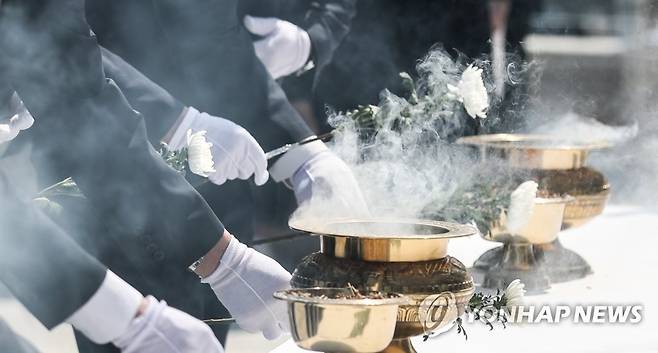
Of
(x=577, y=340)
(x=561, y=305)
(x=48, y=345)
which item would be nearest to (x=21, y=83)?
(x=577, y=340)

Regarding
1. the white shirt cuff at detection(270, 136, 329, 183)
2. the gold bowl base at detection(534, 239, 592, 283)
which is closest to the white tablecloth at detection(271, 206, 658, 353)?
the gold bowl base at detection(534, 239, 592, 283)

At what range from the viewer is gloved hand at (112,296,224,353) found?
5.39 feet

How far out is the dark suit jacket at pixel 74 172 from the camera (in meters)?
1.58

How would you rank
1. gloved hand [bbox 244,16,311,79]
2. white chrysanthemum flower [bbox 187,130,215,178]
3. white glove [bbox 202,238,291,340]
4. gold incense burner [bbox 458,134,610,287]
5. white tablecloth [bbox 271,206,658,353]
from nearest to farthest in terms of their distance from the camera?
white glove [bbox 202,238,291,340] < white chrysanthemum flower [bbox 187,130,215,178] < white tablecloth [bbox 271,206,658,353] < gold incense burner [bbox 458,134,610,287] < gloved hand [bbox 244,16,311,79]

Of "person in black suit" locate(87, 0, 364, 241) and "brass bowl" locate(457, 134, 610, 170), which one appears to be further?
"brass bowl" locate(457, 134, 610, 170)

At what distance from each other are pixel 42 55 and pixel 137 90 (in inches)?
24.1

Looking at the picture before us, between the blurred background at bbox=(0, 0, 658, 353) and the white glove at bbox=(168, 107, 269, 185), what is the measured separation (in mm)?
1287

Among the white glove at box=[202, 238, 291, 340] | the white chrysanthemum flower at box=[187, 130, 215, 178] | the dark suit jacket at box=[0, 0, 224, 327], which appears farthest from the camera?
the white chrysanthemum flower at box=[187, 130, 215, 178]

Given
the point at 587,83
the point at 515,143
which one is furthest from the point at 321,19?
the point at 587,83

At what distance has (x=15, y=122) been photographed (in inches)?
67.4

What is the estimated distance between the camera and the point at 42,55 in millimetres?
1624

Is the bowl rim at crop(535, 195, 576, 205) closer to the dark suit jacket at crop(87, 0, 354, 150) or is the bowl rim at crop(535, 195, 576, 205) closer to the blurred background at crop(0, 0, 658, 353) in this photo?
the dark suit jacket at crop(87, 0, 354, 150)

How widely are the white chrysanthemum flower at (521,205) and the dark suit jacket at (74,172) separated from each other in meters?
0.99

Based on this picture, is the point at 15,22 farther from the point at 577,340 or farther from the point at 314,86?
the point at 314,86
